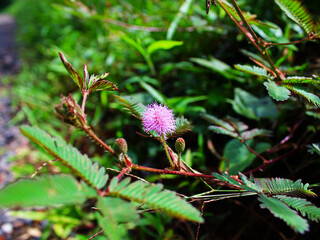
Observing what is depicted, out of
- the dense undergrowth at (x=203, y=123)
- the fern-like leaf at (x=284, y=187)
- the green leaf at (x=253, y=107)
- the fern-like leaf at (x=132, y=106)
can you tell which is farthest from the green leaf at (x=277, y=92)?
the green leaf at (x=253, y=107)

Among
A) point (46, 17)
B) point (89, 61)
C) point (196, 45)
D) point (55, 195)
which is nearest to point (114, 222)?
point (55, 195)

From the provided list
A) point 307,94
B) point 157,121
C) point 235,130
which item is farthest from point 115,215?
point 235,130

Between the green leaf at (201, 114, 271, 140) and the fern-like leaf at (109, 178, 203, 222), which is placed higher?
the fern-like leaf at (109, 178, 203, 222)

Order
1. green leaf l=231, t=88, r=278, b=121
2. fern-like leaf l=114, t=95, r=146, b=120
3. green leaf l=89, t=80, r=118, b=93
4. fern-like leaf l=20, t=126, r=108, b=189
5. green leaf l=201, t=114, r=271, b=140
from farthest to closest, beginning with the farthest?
1. green leaf l=231, t=88, r=278, b=121
2. green leaf l=201, t=114, r=271, b=140
3. fern-like leaf l=114, t=95, r=146, b=120
4. green leaf l=89, t=80, r=118, b=93
5. fern-like leaf l=20, t=126, r=108, b=189

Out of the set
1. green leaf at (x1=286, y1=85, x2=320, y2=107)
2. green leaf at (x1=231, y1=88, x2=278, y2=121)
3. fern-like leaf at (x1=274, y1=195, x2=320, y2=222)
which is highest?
green leaf at (x1=286, y1=85, x2=320, y2=107)

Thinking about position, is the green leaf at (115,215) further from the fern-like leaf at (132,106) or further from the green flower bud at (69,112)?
the fern-like leaf at (132,106)

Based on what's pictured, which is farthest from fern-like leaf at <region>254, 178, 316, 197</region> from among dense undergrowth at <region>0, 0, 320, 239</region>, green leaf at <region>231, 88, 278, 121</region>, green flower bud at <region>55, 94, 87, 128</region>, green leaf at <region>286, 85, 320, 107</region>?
green leaf at <region>231, 88, 278, 121</region>

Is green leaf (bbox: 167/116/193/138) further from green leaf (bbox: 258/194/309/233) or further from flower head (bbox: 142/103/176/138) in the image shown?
green leaf (bbox: 258/194/309/233)
